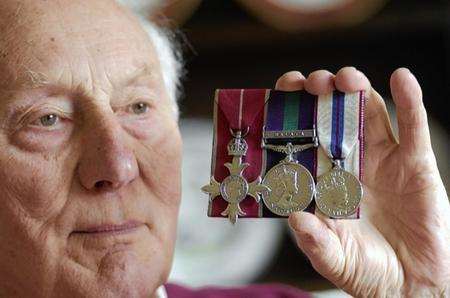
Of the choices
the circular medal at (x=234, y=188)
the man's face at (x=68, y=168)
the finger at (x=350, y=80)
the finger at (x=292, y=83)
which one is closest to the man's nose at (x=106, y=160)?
the man's face at (x=68, y=168)

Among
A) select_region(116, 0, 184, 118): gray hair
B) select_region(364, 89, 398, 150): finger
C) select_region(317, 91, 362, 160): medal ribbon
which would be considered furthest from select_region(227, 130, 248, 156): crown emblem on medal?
select_region(116, 0, 184, 118): gray hair

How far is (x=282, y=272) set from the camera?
3254 mm

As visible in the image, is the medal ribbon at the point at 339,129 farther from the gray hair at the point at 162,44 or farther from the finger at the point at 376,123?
the gray hair at the point at 162,44

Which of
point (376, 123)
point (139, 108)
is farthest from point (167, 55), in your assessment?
point (376, 123)

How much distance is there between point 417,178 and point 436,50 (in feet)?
5.80

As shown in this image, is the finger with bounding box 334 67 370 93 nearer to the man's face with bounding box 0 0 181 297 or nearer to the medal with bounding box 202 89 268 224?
the medal with bounding box 202 89 268 224

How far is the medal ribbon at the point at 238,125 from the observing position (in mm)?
1534

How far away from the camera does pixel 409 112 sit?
1560 millimetres

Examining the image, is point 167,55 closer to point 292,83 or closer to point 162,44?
point 162,44

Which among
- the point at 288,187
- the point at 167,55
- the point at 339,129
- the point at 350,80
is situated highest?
the point at 167,55

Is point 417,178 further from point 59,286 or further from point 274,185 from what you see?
point 59,286

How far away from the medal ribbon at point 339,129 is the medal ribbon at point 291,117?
0.08ft

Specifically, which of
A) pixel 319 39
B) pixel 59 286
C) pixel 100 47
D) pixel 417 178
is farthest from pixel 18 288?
pixel 319 39

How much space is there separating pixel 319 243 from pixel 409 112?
33 cm
